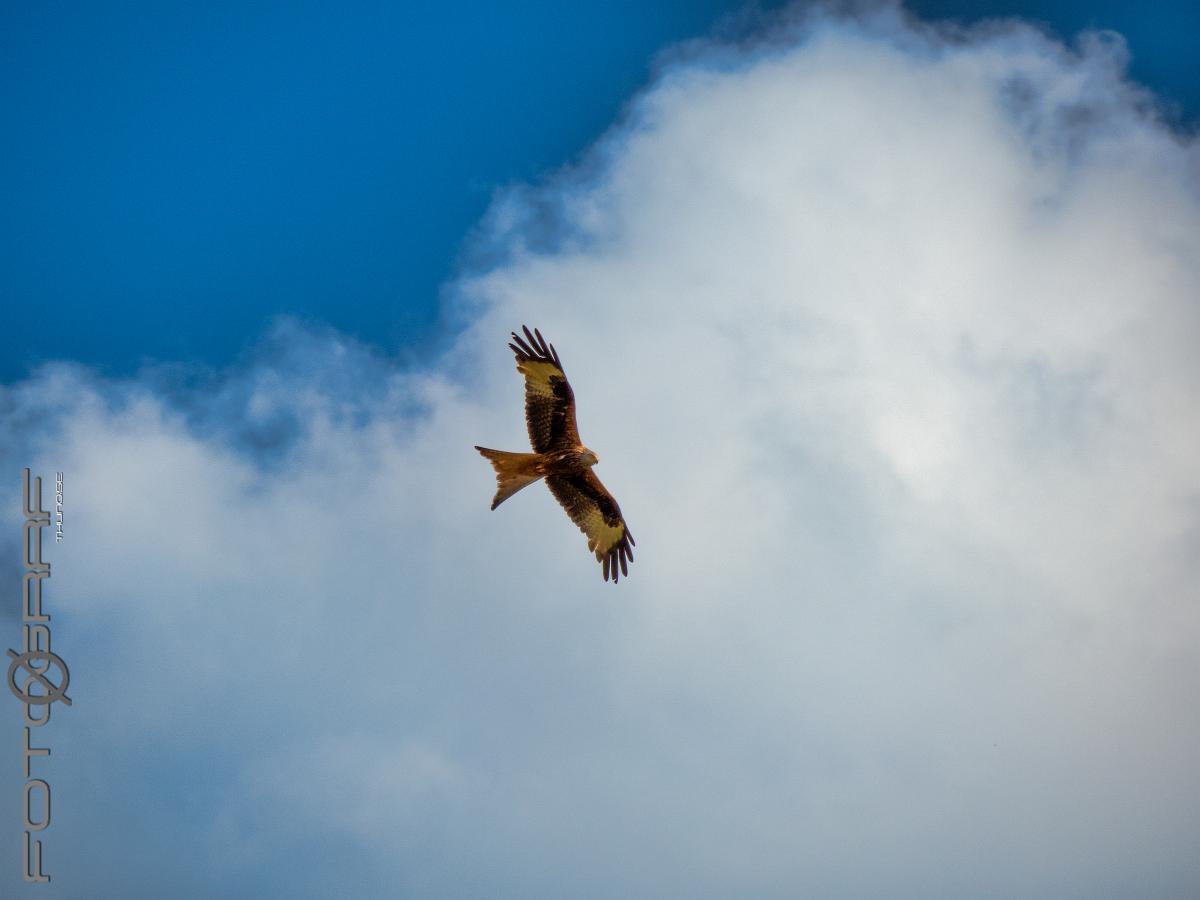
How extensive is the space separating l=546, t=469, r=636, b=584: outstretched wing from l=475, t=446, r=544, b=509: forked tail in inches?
64.2

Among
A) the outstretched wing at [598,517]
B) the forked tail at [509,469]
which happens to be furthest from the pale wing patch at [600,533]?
the forked tail at [509,469]

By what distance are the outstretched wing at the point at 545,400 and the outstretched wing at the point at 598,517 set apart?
148 cm

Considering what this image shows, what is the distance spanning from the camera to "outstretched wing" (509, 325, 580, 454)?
4200cm

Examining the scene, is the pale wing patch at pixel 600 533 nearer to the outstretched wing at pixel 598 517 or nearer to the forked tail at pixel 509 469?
the outstretched wing at pixel 598 517

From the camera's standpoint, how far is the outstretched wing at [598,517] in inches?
1724

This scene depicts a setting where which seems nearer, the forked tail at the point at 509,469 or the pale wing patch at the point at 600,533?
the forked tail at the point at 509,469

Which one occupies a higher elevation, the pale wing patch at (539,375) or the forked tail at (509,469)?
the pale wing patch at (539,375)

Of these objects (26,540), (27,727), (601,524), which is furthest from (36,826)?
(601,524)

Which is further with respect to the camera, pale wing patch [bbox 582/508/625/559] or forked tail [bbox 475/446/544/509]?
pale wing patch [bbox 582/508/625/559]

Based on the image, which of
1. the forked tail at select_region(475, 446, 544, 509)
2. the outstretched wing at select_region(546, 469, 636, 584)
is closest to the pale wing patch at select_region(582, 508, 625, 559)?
the outstretched wing at select_region(546, 469, 636, 584)

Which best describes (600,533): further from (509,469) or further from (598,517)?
(509,469)

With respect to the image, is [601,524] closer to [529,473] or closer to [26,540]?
[529,473]

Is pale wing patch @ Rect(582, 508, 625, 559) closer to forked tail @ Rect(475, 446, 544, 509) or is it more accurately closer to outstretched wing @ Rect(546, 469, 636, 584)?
outstretched wing @ Rect(546, 469, 636, 584)

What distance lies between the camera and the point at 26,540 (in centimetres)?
5734
